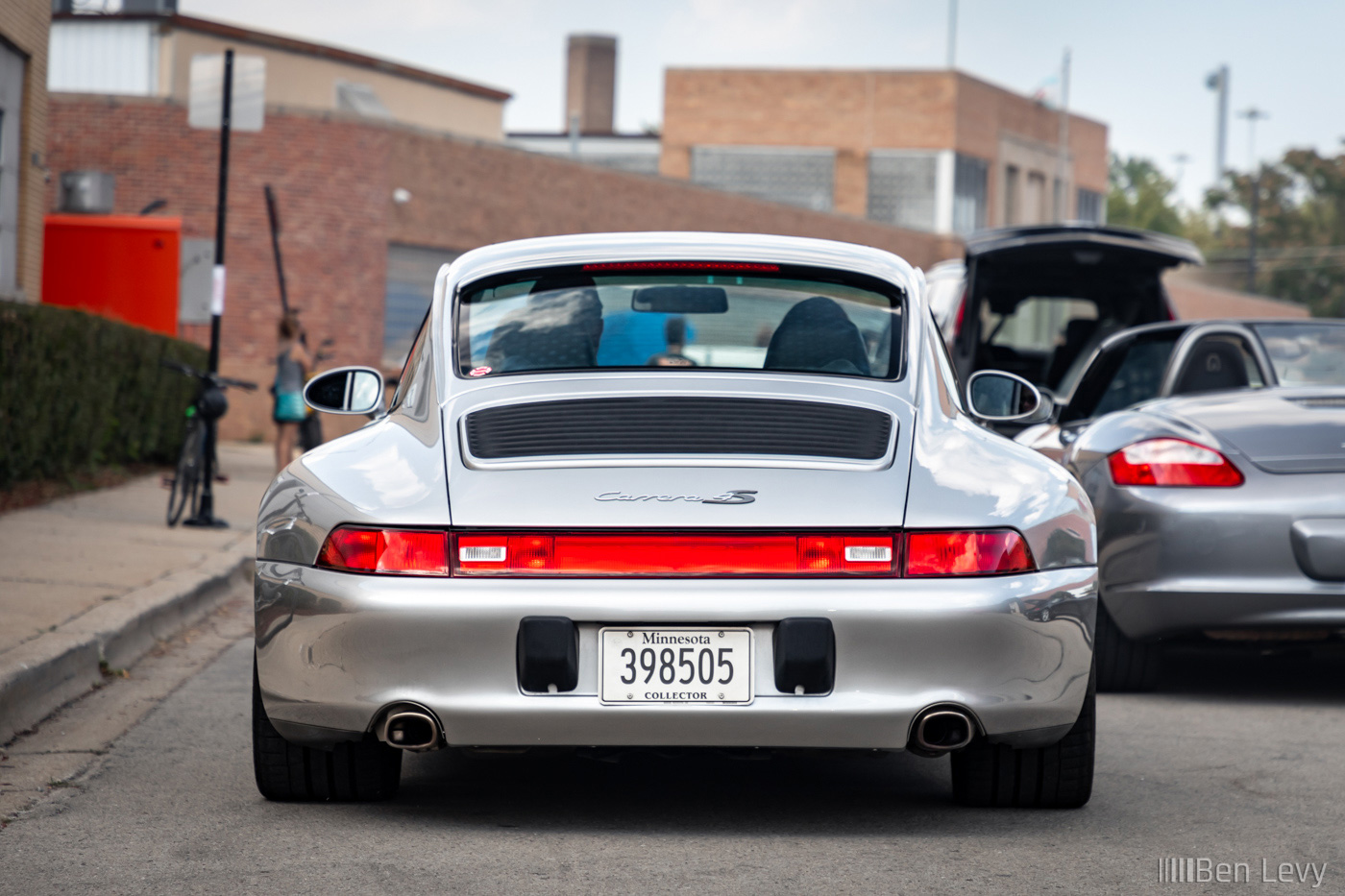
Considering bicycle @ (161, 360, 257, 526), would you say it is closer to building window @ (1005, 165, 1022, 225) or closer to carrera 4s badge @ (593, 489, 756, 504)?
carrera 4s badge @ (593, 489, 756, 504)

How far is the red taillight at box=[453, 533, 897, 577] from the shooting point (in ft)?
13.4

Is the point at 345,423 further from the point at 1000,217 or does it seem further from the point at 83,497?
the point at 1000,217

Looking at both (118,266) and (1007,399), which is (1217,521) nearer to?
(1007,399)

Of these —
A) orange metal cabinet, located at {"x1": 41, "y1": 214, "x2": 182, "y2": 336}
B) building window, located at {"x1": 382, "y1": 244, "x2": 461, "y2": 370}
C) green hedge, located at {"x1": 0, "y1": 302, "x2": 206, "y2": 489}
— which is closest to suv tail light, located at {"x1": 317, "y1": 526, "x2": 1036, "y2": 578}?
green hedge, located at {"x1": 0, "y1": 302, "x2": 206, "y2": 489}

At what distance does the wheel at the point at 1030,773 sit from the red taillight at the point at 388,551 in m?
1.50

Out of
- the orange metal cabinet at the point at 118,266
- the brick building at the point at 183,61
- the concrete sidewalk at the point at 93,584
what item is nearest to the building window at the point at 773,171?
the brick building at the point at 183,61

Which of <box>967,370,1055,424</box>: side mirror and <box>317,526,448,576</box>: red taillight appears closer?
<box>317,526,448,576</box>: red taillight

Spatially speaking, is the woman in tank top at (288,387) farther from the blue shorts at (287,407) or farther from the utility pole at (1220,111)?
the utility pole at (1220,111)

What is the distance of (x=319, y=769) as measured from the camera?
4.68 meters

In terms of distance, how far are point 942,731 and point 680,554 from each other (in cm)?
78

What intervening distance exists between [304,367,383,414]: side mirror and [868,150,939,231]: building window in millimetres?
45969

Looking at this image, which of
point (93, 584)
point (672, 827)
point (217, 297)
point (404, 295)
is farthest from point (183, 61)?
point (672, 827)

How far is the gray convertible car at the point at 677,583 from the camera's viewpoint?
4.08 m

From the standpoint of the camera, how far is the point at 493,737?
416 cm
